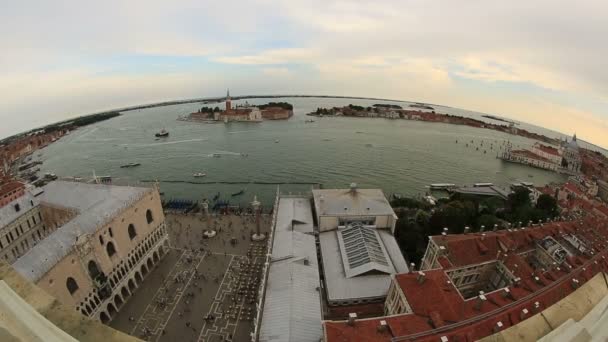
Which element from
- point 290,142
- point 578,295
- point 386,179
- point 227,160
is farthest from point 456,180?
point 578,295

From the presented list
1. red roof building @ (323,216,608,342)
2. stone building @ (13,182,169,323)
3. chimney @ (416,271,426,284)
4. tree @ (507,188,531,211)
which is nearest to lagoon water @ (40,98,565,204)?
tree @ (507,188,531,211)

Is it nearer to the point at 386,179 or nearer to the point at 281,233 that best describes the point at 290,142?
the point at 386,179

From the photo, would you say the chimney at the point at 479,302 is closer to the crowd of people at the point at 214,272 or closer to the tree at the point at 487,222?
the crowd of people at the point at 214,272

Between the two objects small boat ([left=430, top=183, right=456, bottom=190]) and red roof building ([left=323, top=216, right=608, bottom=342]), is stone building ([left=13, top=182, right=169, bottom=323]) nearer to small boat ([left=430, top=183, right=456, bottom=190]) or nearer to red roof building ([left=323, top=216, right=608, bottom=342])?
red roof building ([left=323, top=216, right=608, bottom=342])

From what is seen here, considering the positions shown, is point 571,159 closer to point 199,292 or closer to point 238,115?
point 199,292

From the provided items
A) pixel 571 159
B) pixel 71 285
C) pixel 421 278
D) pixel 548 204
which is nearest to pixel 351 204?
pixel 421 278
